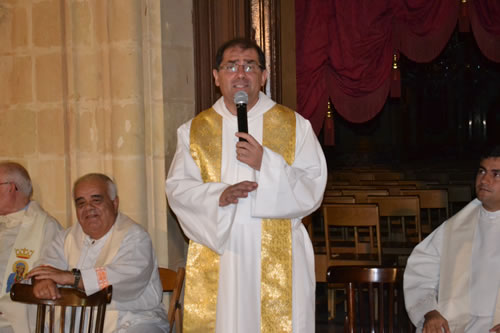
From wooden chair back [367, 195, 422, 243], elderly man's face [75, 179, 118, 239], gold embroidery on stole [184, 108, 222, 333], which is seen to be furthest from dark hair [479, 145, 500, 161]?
wooden chair back [367, 195, 422, 243]

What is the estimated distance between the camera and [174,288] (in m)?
3.44

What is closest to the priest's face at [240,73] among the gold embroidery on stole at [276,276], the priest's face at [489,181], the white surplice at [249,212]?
the white surplice at [249,212]

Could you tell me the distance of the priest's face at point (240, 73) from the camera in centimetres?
300

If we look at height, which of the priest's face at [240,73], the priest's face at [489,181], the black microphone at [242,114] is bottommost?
the priest's face at [489,181]

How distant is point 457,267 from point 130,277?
155 centimetres

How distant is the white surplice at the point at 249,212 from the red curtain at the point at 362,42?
2.27m

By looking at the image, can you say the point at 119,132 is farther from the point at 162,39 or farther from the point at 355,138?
the point at 355,138

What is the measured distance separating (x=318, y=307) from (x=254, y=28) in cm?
301

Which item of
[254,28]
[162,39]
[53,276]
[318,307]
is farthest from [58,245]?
[318,307]

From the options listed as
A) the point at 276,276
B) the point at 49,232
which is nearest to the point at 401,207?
the point at 276,276

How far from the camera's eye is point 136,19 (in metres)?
4.07

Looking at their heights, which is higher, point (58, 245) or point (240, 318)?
point (58, 245)

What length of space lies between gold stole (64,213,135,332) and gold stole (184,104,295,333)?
1.24 feet

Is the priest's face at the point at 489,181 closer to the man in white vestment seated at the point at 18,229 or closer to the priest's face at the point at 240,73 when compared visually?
the priest's face at the point at 240,73
